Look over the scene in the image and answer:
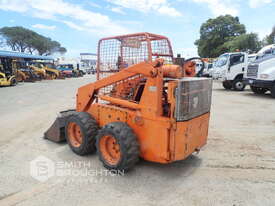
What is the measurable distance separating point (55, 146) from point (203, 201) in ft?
9.38

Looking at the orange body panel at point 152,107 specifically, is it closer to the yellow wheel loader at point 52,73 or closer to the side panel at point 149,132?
the side panel at point 149,132

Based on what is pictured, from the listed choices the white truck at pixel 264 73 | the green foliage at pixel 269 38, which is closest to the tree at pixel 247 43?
the green foliage at pixel 269 38

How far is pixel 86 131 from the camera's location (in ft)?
10.7

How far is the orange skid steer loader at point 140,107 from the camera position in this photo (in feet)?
8.62

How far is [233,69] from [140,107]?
1120 centimetres

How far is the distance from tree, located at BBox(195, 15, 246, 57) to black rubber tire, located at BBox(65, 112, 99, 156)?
37140mm

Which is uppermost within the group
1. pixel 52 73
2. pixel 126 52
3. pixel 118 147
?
pixel 126 52

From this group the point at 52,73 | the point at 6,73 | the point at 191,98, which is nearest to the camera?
the point at 191,98

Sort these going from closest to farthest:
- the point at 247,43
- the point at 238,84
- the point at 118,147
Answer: the point at 118,147 < the point at 238,84 < the point at 247,43

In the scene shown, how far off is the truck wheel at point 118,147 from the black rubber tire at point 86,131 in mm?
334

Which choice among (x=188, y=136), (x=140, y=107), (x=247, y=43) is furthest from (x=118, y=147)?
(x=247, y=43)

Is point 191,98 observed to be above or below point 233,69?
below

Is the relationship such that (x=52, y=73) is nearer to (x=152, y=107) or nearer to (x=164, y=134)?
(x=152, y=107)

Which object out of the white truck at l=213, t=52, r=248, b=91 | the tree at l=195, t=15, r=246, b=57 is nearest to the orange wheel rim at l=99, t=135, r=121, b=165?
the white truck at l=213, t=52, r=248, b=91
